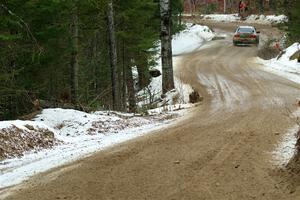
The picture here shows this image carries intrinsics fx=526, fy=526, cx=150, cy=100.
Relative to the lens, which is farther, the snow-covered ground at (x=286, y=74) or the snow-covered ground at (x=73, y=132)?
the snow-covered ground at (x=73, y=132)

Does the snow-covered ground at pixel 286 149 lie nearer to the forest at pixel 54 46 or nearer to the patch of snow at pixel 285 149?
the patch of snow at pixel 285 149

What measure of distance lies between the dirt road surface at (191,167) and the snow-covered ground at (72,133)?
458 millimetres

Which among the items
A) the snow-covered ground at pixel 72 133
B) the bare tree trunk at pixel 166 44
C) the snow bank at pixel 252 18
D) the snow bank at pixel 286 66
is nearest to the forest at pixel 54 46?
the bare tree trunk at pixel 166 44

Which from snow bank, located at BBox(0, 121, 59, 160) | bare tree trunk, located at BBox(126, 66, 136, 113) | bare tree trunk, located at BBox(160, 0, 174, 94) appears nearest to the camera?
snow bank, located at BBox(0, 121, 59, 160)

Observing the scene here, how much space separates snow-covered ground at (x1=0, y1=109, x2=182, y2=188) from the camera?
8.77 m

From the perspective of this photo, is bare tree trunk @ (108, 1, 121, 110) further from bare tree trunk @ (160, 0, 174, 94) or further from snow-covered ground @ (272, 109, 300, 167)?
snow-covered ground @ (272, 109, 300, 167)

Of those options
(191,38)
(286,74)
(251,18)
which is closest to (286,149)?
(286,74)

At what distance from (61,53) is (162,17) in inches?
309

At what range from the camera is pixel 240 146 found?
9477 millimetres

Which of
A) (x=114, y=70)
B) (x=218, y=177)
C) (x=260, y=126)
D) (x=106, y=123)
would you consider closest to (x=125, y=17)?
(x=114, y=70)

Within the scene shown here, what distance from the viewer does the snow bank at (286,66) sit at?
25794 mm

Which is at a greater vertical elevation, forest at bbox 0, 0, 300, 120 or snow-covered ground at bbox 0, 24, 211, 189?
forest at bbox 0, 0, 300, 120

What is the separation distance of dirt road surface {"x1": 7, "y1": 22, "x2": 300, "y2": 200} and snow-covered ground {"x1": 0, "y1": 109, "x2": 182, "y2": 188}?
18.0 inches

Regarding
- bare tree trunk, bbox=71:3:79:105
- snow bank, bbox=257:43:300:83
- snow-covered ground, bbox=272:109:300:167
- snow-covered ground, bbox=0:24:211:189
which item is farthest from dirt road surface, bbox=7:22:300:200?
snow bank, bbox=257:43:300:83
